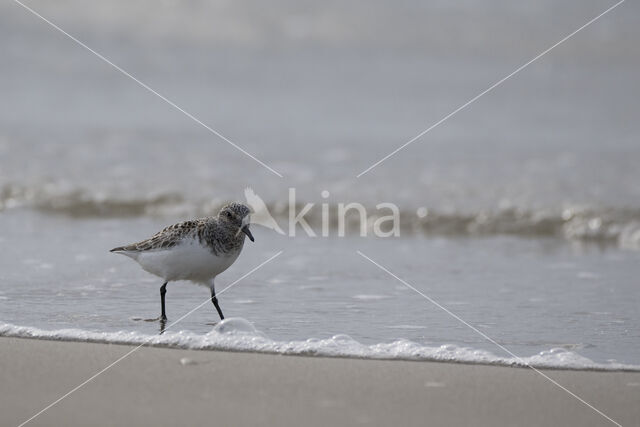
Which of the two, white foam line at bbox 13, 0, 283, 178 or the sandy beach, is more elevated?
white foam line at bbox 13, 0, 283, 178

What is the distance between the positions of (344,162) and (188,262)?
724 cm

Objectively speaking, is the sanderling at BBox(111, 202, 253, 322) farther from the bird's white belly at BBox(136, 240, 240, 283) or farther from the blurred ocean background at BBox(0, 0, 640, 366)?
the blurred ocean background at BBox(0, 0, 640, 366)

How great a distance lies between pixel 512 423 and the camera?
4203 mm

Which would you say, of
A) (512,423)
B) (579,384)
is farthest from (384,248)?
(512,423)

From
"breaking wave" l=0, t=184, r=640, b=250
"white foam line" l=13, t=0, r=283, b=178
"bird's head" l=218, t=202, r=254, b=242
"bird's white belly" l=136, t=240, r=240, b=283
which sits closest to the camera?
"bird's white belly" l=136, t=240, r=240, b=283

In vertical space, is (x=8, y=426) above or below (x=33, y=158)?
below

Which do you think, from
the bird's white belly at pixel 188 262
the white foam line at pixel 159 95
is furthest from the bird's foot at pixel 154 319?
the white foam line at pixel 159 95

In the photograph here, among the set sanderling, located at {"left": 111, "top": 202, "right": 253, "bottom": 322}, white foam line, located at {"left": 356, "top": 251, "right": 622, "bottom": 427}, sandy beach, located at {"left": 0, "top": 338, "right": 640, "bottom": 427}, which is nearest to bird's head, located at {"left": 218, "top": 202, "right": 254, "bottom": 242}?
sanderling, located at {"left": 111, "top": 202, "right": 253, "bottom": 322}

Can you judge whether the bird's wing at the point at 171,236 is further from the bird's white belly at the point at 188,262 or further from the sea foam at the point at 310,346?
the sea foam at the point at 310,346

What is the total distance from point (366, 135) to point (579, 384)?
1107 cm

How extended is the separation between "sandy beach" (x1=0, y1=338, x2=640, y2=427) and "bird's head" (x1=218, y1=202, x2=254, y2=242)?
1347 millimetres

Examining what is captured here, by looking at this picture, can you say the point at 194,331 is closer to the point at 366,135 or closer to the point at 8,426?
the point at 8,426

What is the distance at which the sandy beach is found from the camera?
4.23 m

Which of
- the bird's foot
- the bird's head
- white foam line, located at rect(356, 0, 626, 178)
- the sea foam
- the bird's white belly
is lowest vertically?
the sea foam
